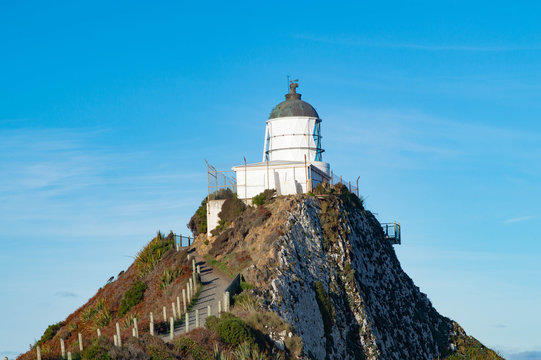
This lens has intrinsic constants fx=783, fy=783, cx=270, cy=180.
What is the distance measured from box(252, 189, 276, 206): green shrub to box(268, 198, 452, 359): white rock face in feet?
10.8

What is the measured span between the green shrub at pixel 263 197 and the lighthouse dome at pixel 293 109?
29.0ft

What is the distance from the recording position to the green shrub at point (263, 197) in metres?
50.2

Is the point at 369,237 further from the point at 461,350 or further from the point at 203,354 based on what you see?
the point at 203,354

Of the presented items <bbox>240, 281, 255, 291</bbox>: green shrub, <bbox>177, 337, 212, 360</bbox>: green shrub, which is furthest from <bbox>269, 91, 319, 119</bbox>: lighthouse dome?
<bbox>177, 337, 212, 360</bbox>: green shrub

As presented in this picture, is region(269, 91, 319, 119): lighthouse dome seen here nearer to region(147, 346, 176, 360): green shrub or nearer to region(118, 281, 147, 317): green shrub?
region(118, 281, 147, 317): green shrub

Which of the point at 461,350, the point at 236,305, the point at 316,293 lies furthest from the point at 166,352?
the point at 461,350

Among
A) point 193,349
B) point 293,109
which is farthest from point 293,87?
point 193,349

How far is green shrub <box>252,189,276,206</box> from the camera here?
A: 50250mm

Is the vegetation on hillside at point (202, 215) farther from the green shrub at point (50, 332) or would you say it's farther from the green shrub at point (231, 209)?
the green shrub at point (50, 332)

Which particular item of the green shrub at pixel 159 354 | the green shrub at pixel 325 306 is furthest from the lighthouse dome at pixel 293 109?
the green shrub at pixel 159 354

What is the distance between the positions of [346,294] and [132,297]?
12.3 meters

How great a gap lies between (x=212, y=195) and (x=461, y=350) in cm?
2109

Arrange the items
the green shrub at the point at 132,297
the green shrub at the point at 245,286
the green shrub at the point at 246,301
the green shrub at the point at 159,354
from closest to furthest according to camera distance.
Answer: the green shrub at the point at 159,354 < the green shrub at the point at 246,301 < the green shrub at the point at 245,286 < the green shrub at the point at 132,297

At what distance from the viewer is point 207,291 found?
137 ft
